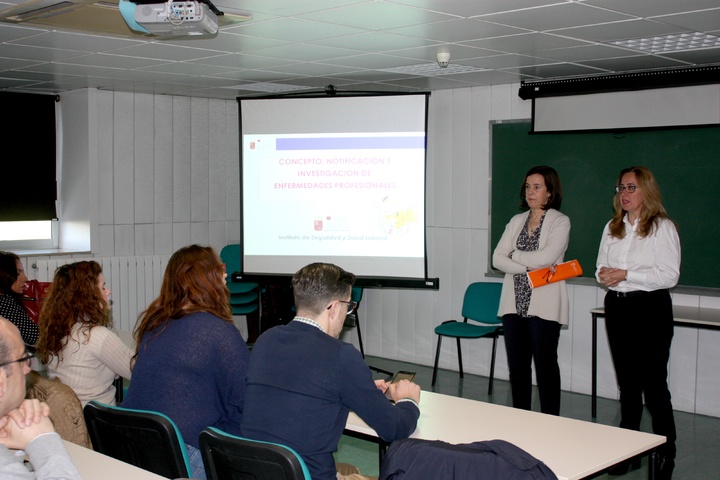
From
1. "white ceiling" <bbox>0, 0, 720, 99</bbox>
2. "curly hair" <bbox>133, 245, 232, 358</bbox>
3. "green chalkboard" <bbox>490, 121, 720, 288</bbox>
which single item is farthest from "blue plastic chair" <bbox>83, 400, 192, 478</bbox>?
"green chalkboard" <bbox>490, 121, 720, 288</bbox>

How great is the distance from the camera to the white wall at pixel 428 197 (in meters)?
6.96

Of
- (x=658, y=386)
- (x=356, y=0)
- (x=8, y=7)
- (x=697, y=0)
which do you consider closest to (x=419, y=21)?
(x=356, y=0)

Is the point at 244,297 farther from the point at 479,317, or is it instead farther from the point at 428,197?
the point at 479,317

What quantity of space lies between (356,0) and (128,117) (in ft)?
13.5

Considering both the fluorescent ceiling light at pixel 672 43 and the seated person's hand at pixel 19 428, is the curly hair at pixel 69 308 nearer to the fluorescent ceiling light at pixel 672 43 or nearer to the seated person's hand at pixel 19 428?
the seated person's hand at pixel 19 428

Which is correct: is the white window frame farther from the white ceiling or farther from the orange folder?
the orange folder

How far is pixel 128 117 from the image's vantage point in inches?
295

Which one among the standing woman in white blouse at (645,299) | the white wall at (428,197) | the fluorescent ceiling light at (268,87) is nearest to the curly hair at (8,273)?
the white wall at (428,197)

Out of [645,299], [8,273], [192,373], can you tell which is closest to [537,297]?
[645,299]

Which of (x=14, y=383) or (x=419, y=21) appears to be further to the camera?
(x=419, y=21)

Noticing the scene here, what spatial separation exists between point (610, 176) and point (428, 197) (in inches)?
70.0

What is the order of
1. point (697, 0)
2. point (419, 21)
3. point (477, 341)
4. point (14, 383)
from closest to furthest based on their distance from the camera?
point (14, 383), point (697, 0), point (419, 21), point (477, 341)

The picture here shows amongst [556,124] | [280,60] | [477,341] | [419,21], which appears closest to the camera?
[419,21]

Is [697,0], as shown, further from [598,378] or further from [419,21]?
[598,378]
